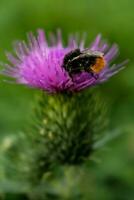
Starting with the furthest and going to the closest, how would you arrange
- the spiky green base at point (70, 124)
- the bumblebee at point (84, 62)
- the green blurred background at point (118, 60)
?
the green blurred background at point (118, 60), the spiky green base at point (70, 124), the bumblebee at point (84, 62)

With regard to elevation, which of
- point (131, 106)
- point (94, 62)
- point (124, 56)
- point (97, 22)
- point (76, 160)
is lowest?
point (76, 160)

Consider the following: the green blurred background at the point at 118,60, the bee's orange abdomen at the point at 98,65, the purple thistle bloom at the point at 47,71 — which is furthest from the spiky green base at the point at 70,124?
the green blurred background at the point at 118,60

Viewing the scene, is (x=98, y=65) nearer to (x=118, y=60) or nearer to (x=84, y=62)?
(x=84, y=62)

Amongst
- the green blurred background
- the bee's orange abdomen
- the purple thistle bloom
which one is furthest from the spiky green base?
the green blurred background

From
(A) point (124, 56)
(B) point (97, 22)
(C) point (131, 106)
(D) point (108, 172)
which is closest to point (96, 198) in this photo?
(D) point (108, 172)

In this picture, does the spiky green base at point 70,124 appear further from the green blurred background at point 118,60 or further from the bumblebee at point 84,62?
the green blurred background at point 118,60

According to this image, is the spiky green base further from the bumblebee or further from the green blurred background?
the green blurred background

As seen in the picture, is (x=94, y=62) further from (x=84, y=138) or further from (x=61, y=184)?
(x=61, y=184)
